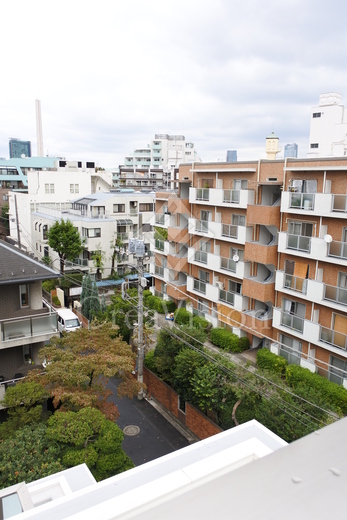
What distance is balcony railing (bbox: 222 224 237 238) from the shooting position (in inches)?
627

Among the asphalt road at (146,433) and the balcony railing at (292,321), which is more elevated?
the balcony railing at (292,321)

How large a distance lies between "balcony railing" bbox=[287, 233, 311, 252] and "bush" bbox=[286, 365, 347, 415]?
3943mm

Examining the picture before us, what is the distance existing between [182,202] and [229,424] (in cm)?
1095

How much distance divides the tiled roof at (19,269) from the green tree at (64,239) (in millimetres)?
12280

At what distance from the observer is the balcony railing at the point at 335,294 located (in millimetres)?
11969

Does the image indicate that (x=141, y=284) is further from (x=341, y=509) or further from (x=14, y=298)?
(x=341, y=509)

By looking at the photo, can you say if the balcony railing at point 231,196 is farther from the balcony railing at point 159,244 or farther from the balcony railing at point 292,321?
the balcony railing at point 159,244

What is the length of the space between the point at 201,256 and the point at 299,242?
5.51 meters

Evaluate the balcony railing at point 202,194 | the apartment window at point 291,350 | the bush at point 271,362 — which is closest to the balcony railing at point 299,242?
the apartment window at point 291,350

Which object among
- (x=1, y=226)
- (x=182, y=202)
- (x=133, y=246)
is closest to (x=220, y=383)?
(x=133, y=246)

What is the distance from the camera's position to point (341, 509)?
2.37 ft

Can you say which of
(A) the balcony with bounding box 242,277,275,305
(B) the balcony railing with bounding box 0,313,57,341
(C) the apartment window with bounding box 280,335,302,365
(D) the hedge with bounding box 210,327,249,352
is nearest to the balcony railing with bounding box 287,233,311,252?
(A) the balcony with bounding box 242,277,275,305

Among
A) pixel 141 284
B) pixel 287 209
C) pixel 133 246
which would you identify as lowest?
pixel 141 284

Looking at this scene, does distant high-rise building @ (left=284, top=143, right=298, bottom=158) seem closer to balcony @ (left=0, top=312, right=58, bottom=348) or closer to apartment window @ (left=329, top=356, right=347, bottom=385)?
apartment window @ (left=329, top=356, right=347, bottom=385)
